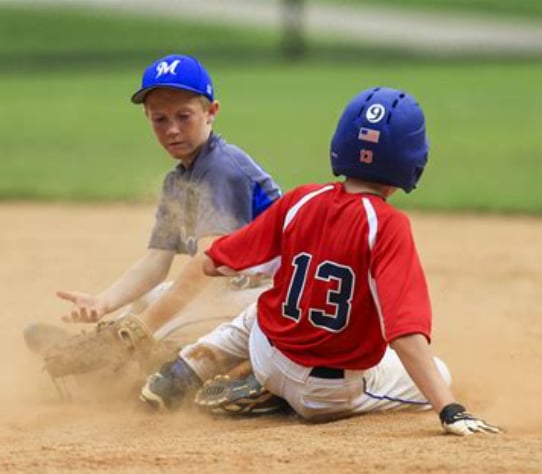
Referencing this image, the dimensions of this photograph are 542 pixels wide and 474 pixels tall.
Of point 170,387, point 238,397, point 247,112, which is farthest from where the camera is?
point 247,112

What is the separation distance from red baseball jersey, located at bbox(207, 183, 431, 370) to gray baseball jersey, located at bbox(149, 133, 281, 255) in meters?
0.48

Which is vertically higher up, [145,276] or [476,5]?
[476,5]

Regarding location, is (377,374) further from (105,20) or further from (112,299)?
(105,20)

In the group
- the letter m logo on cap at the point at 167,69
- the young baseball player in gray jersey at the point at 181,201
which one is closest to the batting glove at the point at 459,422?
the young baseball player in gray jersey at the point at 181,201

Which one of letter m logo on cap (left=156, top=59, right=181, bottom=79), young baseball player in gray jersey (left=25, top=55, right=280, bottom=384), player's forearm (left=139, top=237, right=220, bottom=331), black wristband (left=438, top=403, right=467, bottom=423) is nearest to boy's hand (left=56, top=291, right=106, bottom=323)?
young baseball player in gray jersey (left=25, top=55, right=280, bottom=384)

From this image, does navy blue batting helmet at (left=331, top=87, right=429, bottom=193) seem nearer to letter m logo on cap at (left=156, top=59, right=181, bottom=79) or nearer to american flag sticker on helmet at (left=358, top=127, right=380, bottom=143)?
american flag sticker on helmet at (left=358, top=127, right=380, bottom=143)

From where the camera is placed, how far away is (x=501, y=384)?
531 cm

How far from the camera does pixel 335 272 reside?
14.8 feet

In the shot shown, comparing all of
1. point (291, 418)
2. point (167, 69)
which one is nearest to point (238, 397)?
point (291, 418)

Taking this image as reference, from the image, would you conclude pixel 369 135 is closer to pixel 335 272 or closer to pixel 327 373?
pixel 335 272

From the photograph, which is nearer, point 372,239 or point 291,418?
point 372,239

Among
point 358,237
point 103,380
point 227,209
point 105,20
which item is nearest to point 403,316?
point 358,237

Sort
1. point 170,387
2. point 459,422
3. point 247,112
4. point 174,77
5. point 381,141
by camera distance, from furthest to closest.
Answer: point 247,112 → point 174,77 → point 170,387 → point 381,141 → point 459,422

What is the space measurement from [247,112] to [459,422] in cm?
1175
